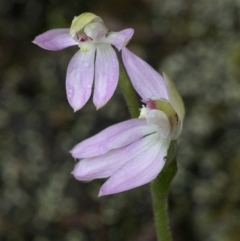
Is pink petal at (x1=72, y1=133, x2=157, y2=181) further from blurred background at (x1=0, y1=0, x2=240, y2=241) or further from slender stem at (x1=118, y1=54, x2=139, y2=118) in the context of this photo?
blurred background at (x1=0, y1=0, x2=240, y2=241)

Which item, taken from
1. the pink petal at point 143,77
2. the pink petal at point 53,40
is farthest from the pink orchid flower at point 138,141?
the pink petal at point 53,40

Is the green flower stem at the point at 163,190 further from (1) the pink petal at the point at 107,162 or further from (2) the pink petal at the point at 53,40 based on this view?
(2) the pink petal at the point at 53,40

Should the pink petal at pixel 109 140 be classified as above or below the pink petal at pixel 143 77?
below

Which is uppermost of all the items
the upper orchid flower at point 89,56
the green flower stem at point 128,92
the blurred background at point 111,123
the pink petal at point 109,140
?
the upper orchid flower at point 89,56

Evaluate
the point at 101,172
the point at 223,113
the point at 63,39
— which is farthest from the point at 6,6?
the point at 101,172

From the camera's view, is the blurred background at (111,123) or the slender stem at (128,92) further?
the blurred background at (111,123)
